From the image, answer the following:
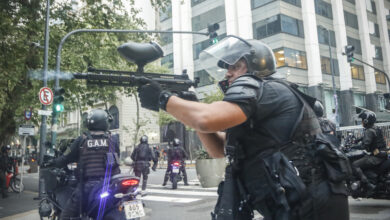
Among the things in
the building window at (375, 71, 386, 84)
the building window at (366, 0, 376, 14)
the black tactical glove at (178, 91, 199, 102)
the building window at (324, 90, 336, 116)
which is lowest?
the black tactical glove at (178, 91, 199, 102)

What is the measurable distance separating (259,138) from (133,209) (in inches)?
102

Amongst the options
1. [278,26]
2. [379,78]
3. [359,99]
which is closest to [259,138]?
[278,26]

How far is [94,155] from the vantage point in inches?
172

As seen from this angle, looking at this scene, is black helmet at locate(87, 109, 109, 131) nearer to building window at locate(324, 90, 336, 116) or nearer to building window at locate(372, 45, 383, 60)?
building window at locate(324, 90, 336, 116)

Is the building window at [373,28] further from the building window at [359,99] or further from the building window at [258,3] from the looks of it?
the building window at [258,3]

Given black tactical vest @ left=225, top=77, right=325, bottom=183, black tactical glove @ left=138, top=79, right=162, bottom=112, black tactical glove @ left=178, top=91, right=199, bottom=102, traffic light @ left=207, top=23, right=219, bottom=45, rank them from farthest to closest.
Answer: traffic light @ left=207, top=23, right=219, bottom=45 → black tactical glove @ left=178, top=91, right=199, bottom=102 → black tactical glove @ left=138, top=79, right=162, bottom=112 → black tactical vest @ left=225, top=77, right=325, bottom=183

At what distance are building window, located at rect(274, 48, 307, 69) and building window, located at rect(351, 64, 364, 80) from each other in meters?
7.47

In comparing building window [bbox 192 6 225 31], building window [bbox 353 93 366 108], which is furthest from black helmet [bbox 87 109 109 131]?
building window [bbox 353 93 366 108]

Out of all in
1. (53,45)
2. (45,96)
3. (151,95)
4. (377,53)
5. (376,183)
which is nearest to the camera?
(151,95)

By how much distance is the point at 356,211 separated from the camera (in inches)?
235

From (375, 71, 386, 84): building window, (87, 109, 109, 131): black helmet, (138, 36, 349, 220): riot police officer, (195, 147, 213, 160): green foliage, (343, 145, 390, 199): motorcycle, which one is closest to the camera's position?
(138, 36, 349, 220): riot police officer

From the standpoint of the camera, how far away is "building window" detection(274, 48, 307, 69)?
27188 millimetres

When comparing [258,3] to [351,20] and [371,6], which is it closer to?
[351,20]

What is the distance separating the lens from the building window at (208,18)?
32500 mm
